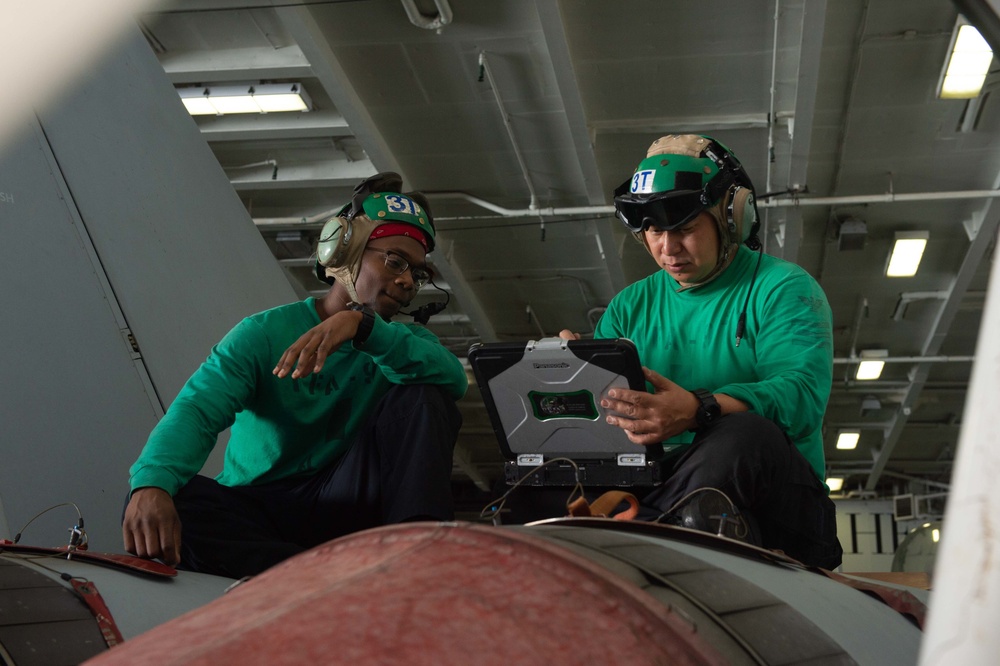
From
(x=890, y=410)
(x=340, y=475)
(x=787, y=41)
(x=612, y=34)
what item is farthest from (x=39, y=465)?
(x=890, y=410)

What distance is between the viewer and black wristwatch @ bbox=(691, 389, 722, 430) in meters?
1.43

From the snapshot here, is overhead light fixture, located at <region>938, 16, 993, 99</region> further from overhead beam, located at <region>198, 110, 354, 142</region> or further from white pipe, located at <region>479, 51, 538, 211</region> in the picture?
overhead beam, located at <region>198, 110, 354, 142</region>

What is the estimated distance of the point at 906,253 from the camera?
25.6 ft

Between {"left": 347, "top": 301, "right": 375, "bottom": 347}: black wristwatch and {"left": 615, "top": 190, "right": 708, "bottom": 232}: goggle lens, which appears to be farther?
{"left": 347, "top": 301, "right": 375, "bottom": 347}: black wristwatch

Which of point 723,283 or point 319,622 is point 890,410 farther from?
point 319,622

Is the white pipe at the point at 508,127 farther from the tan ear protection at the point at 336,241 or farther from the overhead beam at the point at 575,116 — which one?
the tan ear protection at the point at 336,241

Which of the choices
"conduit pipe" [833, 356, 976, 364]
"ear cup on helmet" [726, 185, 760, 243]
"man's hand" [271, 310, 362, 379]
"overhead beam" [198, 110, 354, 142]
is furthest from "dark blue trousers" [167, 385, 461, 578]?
"conduit pipe" [833, 356, 976, 364]

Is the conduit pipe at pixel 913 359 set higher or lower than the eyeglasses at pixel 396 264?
lower

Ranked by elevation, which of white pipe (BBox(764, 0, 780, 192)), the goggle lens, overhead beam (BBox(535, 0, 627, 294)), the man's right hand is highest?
overhead beam (BBox(535, 0, 627, 294))

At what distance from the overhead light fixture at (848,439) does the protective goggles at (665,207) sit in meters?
12.1

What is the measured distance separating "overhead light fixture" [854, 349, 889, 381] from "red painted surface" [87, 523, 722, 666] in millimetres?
10027

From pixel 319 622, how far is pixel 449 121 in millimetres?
6081

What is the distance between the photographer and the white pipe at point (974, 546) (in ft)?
1.15

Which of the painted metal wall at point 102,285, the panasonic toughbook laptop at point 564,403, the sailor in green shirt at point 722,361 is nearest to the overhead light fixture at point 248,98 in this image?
the painted metal wall at point 102,285
